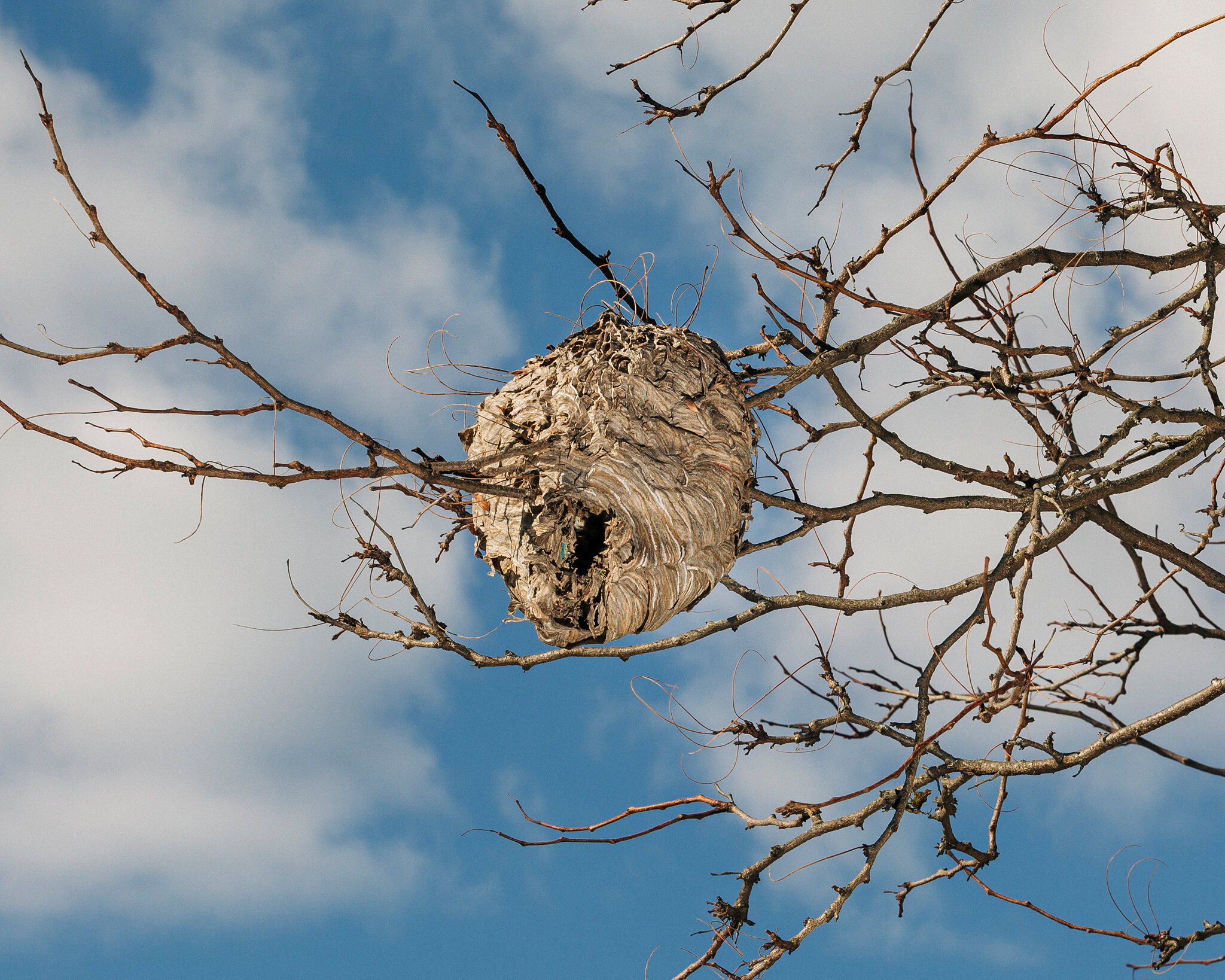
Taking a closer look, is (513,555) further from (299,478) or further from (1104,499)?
(1104,499)

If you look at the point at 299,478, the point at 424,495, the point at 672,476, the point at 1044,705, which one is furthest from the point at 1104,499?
the point at 299,478

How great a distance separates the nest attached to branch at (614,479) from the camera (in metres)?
4.14

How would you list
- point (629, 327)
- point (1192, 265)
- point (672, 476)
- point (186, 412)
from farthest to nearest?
point (1192, 265), point (629, 327), point (672, 476), point (186, 412)

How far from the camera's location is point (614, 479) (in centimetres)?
413

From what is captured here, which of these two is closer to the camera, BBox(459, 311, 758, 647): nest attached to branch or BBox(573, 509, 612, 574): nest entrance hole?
BBox(459, 311, 758, 647): nest attached to branch

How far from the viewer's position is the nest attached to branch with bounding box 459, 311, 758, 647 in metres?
4.14

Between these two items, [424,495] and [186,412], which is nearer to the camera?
[186,412]

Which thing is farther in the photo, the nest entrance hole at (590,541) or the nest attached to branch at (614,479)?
the nest entrance hole at (590,541)

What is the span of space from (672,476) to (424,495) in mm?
1069

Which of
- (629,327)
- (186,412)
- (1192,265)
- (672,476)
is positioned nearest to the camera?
(186,412)

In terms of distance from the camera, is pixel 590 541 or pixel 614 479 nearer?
pixel 614 479

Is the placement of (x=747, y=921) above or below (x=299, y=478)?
below

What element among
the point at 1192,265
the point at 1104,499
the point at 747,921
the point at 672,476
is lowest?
the point at 747,921

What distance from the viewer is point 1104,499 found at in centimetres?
538
